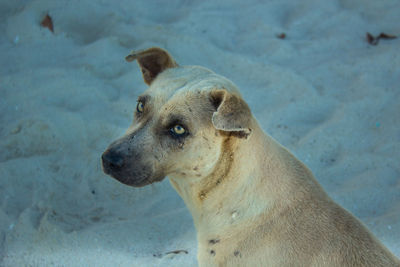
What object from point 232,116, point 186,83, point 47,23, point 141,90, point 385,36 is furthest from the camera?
point 385,36

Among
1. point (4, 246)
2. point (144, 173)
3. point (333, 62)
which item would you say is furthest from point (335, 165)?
point (4, 246)

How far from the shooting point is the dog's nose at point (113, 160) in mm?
2324

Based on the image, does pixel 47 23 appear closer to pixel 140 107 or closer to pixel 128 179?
pixel 140 107

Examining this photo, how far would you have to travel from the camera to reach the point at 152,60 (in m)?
2.96

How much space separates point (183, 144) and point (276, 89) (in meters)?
3.09

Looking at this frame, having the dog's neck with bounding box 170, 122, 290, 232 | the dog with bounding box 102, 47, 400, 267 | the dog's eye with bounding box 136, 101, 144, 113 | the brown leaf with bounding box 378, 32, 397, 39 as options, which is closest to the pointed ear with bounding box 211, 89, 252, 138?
the dog with bounding box 102, 47, 400, 267

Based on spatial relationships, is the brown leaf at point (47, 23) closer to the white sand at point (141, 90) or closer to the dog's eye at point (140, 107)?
the white sand at point (141, 90)

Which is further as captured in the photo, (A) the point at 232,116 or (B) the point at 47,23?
(B) the point at 47,23

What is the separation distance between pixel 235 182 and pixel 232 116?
0.45 metres

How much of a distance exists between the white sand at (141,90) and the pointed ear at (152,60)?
1.37 m

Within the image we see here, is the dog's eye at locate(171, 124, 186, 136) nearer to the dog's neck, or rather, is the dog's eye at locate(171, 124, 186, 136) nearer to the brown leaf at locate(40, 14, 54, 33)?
the dog's neck

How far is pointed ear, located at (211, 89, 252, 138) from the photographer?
2.15 meters

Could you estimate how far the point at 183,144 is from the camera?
2.38 m

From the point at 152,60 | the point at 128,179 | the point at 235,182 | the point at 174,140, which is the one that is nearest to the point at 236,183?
the point at 235,182
